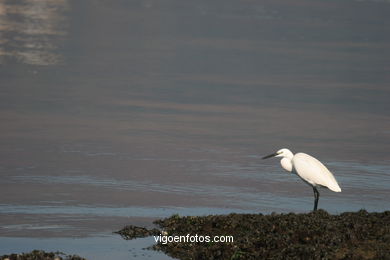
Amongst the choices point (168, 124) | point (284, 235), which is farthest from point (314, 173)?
point (168, 124)

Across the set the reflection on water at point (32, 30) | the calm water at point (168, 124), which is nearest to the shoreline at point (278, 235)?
the calm water at point (168, 124)

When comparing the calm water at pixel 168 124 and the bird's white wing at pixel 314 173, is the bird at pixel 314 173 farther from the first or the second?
the calm water at pixel 168 124

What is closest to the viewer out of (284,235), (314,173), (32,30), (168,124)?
(284,235)

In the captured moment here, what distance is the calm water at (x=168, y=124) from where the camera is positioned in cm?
1190

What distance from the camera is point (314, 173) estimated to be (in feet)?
38.4

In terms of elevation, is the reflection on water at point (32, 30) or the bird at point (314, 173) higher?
the reflection on water at point (32, 30)

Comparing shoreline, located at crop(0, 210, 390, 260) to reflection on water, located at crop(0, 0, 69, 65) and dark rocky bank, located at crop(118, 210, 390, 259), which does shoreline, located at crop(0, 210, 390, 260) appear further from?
reflection on water, located at crop(0, 0, 69, 65)

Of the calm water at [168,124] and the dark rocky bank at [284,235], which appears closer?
the dark rocky bank at [284,235]

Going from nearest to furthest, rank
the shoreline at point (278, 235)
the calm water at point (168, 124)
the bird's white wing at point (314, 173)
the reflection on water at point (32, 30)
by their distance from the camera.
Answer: the shoreline at point (278, 235)
the bird's white wing at point (314, 173)
the calm water at point (168, 124)
the reflection on water at point (32, 30)

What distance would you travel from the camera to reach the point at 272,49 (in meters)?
31.4

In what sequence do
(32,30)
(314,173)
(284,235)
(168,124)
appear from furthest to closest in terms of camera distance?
(32,30) < (168,124) < (314,173) < (284,235)

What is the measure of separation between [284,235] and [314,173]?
8.42 ft

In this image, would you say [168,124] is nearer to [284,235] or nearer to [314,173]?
[314,173]

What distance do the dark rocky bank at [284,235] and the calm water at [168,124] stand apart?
0.50 metres
